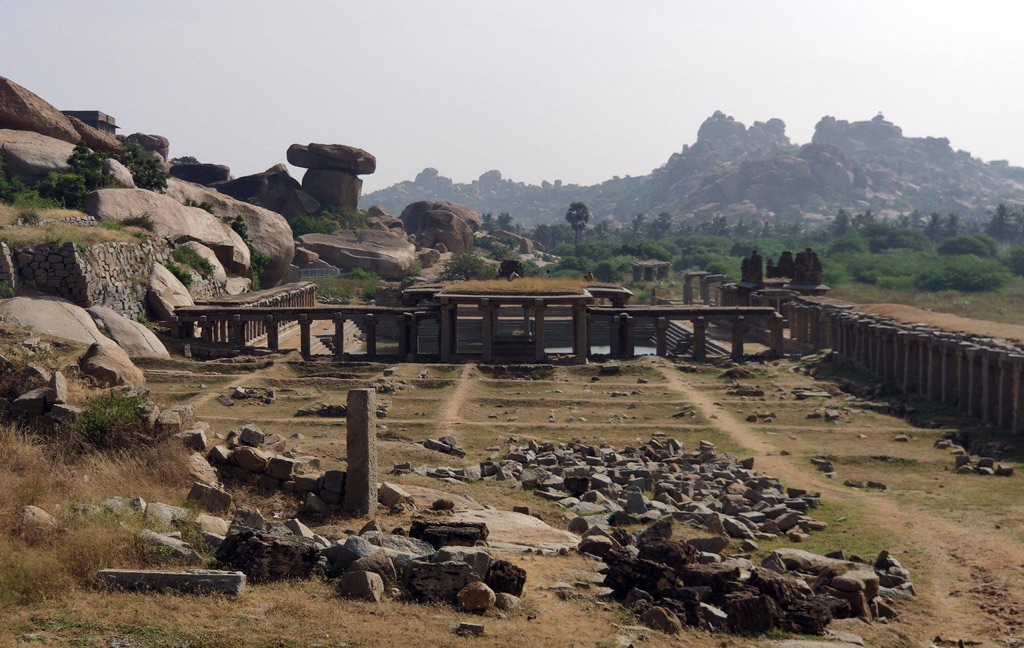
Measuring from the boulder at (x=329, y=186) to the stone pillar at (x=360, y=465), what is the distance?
Answer: 76133mm

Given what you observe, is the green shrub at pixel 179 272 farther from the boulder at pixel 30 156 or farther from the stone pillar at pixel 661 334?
the stone pillar at pixel 661 334

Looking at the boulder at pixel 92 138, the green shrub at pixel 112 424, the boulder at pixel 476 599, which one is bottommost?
the boulder at pixel 476 599

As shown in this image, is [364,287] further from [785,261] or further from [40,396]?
[40,396]

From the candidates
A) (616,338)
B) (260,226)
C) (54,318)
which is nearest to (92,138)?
(260,226)

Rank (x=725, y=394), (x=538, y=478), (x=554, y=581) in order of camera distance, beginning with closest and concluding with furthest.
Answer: (x=554, y=581) → (x=538, y=478) → (x=725, y=394)

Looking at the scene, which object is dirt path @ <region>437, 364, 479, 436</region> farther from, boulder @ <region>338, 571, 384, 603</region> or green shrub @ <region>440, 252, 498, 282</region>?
green shrub @ <region>440, 252, 498, 282</region>

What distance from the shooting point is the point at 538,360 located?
123ft

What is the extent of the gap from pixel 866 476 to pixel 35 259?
2505 centimetres

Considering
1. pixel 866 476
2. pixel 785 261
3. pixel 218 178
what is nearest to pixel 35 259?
pixel 866 476

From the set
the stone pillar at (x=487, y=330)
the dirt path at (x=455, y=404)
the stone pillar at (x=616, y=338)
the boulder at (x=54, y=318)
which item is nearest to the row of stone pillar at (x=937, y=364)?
the stone pillar at (x=616, y=338)

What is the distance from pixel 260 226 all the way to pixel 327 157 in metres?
A: 30.3

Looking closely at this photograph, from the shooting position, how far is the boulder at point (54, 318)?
27.4m

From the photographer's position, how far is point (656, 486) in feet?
59.4

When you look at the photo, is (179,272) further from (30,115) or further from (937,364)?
(937,364)
